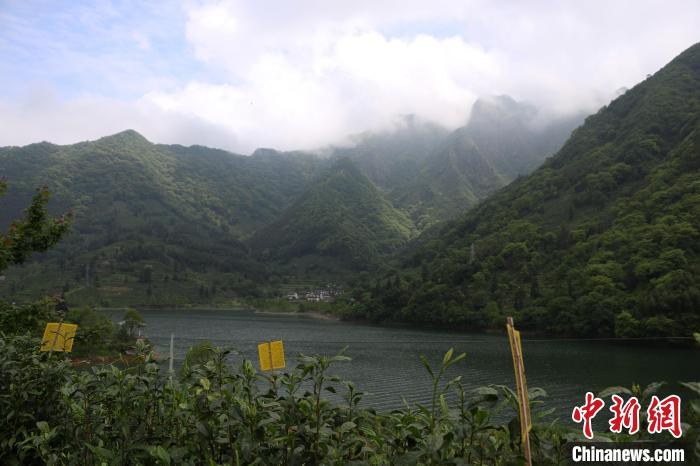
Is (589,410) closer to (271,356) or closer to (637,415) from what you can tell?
(637,415)

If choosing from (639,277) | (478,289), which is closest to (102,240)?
(478,289)

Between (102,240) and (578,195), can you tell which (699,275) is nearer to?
(578,195)

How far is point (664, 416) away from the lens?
7.34ft

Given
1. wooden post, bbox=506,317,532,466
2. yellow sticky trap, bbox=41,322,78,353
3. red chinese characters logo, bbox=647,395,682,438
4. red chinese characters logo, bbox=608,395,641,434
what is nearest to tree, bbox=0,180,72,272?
yellow sticky trap, bbox=41,322,78,353

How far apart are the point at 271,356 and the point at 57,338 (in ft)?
6.32

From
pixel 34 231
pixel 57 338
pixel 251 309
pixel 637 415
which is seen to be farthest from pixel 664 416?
pixel 251 309

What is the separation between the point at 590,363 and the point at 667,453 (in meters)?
45.5

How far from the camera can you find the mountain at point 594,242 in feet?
198

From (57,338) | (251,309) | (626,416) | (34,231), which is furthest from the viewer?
(251,309)

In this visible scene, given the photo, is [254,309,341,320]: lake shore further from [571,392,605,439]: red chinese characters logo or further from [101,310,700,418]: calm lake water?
[571,392,605,439]: red chinese characters logo

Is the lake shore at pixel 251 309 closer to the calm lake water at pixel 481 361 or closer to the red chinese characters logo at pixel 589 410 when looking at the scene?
the calm lake water at pixel 481 361

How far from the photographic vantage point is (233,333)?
70750 millimetres

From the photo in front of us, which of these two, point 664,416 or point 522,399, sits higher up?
point 522,399

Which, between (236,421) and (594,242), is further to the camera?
(594,242)
